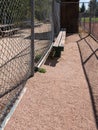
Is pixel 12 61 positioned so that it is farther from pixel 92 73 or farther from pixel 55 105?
pixel 55 105

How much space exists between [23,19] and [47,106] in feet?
6.72

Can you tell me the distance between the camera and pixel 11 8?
13.8ft

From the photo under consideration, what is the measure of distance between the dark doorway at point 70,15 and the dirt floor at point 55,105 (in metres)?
13.2

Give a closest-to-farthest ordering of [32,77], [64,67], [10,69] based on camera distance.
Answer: [32,77]
[10,69]
[64,67]

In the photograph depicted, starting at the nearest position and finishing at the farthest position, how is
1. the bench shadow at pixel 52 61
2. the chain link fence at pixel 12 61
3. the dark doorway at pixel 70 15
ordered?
the chain link fence at pixel 12 61
the bench shadow at pixel 52 61
the dark doorway at pixel 70 15

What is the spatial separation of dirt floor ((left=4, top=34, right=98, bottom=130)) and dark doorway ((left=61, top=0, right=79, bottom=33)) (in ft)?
43.2

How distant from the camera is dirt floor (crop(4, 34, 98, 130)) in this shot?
3717 mm

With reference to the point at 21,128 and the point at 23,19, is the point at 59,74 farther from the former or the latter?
the point at 21,128

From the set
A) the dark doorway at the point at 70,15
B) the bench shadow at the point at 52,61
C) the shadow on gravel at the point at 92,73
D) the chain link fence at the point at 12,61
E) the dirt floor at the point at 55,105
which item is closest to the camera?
the dirt floor at the point at 55,105

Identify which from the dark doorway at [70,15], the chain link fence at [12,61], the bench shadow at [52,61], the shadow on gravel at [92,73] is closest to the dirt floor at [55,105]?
the shadow on gravel at [92,73]

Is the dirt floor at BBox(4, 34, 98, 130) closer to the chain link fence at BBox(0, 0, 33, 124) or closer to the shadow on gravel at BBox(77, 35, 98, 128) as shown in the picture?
the shadow on gravel at BBox(77, 35, 98, 128)

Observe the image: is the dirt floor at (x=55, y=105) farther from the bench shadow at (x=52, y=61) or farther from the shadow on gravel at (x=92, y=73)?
the bench shadow at (x=52, y=61)

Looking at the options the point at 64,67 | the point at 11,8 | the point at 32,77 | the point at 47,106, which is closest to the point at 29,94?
the point at 47,106

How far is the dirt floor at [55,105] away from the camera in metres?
3.72
